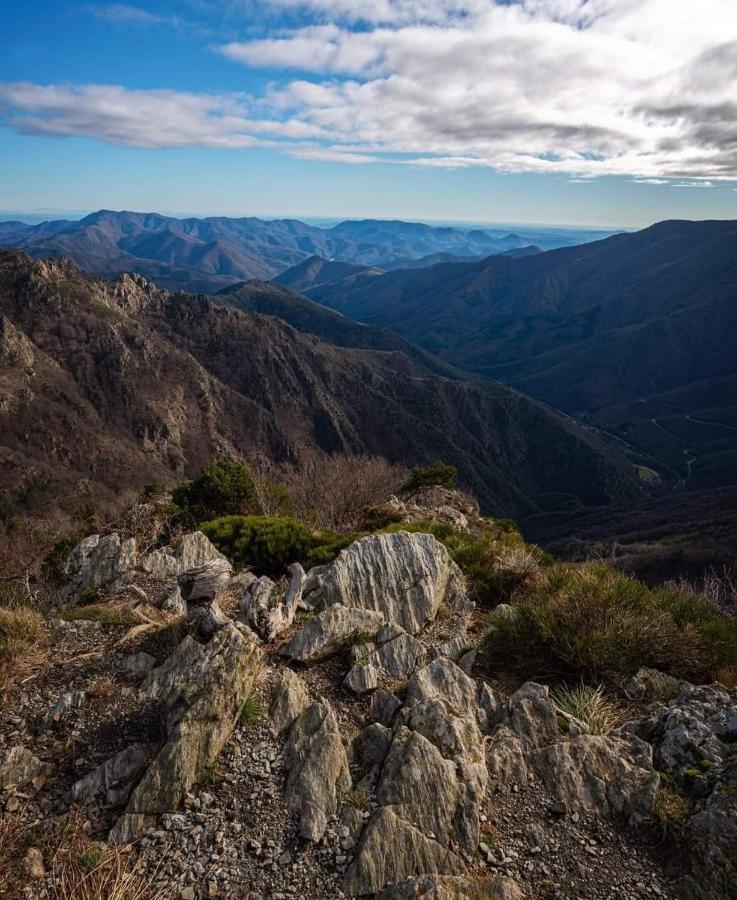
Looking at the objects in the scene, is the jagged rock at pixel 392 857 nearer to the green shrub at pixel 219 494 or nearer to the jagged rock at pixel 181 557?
the jagged rock at pixel 181 557

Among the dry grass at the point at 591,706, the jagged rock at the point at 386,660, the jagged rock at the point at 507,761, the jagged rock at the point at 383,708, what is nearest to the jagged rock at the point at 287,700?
the jagged rock at the point at 386,660

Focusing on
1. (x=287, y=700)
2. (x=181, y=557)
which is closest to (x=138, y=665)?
(x=287, y=700)

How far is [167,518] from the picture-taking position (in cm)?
1656

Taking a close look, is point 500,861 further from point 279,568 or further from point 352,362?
point 352,362

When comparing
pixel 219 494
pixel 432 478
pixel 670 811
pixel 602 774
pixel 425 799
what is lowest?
pixel 432 478

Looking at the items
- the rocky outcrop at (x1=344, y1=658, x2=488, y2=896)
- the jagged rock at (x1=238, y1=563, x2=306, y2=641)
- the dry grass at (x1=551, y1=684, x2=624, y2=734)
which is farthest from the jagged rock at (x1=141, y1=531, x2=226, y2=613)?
the dry grass at (x1=551, y1=684, x2=624, y2=734)

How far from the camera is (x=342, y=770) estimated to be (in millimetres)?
6008

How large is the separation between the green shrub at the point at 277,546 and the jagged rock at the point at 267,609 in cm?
256

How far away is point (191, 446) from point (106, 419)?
18926 millimetres

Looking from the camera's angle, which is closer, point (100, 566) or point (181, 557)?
point (100, 566)

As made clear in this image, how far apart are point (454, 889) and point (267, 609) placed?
4.74 metres

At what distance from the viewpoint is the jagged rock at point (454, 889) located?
4.75 meters

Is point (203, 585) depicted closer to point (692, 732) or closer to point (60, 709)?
point (60, 709)

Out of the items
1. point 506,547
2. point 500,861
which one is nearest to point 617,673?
point 500,861
